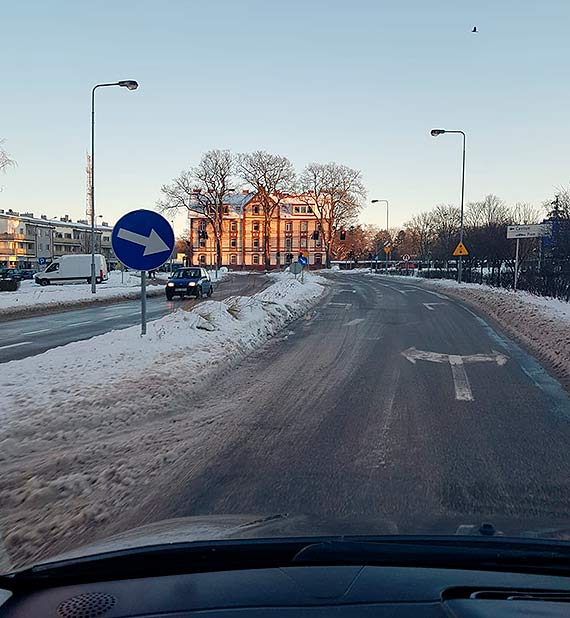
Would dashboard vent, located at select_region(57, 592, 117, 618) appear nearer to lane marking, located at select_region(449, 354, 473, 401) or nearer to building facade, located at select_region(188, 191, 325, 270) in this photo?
lane marking, located at select_region(449, 354, 473, 401)

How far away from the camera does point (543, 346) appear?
41.5 feet

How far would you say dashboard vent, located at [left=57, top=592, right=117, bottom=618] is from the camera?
79.3 inches

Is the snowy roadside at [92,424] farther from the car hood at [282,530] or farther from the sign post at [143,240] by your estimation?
the sign post at [143,240]

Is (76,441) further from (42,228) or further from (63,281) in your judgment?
(42,228)

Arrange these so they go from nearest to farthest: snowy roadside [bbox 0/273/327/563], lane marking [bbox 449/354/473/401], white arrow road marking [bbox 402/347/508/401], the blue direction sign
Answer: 1. snowy roadside [bbox 0/273/327/563]
2. lane marking [bbox 449/354/473/401]
3. white arrow road marking [bbox 402/347/508/401]
4. the blue direction sign

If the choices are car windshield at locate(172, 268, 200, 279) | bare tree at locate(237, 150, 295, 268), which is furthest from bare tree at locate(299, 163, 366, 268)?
car windshield at locate(172, 268, 200, 279)

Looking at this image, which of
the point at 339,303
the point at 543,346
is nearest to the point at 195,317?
the point at 543,346

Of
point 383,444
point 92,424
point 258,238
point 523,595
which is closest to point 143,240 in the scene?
point 92,424

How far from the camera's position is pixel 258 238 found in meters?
114

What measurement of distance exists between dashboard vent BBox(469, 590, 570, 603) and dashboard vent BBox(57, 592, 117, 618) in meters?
1.22

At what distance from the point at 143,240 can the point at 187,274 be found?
24.4m

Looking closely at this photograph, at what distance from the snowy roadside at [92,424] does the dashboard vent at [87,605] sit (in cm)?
177

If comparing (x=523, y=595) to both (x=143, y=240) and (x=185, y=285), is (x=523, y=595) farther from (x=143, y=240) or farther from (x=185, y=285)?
(x=185, y=285)

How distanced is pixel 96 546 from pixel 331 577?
46.0 inches
